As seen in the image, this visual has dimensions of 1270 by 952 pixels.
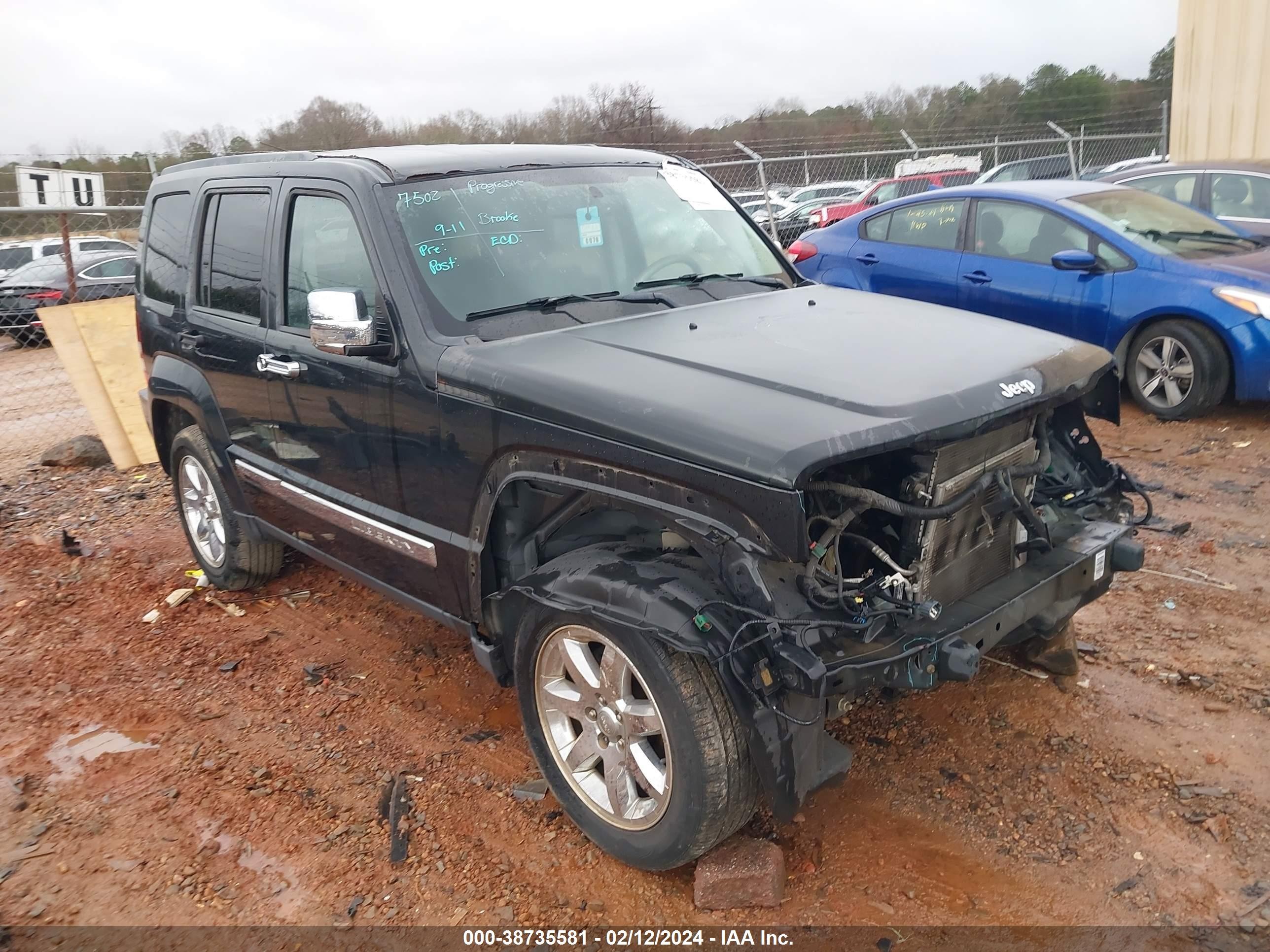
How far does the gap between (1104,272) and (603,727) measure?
18.7ft

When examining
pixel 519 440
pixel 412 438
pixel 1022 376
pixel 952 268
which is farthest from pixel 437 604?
pixel 952 268

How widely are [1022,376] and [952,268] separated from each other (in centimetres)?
509

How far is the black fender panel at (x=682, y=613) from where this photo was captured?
2.47 m

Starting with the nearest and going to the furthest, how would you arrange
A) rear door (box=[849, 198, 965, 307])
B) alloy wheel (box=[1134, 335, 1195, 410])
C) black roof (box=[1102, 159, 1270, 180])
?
alloy wheel (box=[1134, 335, 1195, 410]) < rear door (box=[849, 198, 965, 307]) < black roof (box=[1102, 159, 1270, 180])

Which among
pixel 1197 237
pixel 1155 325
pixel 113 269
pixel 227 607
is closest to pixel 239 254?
pixel 227 607

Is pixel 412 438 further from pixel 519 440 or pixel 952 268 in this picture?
pixel 952 268

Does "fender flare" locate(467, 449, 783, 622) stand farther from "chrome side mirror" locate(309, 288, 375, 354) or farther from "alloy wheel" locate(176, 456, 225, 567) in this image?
"alloy wheel" locate(176, 456, 225, 567)

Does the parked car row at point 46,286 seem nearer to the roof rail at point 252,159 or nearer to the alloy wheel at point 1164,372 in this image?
the roof rail at point 252,159

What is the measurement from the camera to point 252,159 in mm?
4305

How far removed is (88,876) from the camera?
3129mm

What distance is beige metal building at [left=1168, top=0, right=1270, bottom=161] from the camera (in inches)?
551

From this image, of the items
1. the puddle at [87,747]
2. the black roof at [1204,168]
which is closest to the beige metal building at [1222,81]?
the black roof at [1204,168]

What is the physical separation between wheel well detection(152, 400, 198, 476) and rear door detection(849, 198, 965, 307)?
17.7 feet

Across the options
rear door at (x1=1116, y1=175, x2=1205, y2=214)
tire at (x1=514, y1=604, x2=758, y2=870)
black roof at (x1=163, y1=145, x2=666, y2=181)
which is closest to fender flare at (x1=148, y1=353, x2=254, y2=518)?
black roof at (x1=163, y1=145, x2=666, y2=181)
